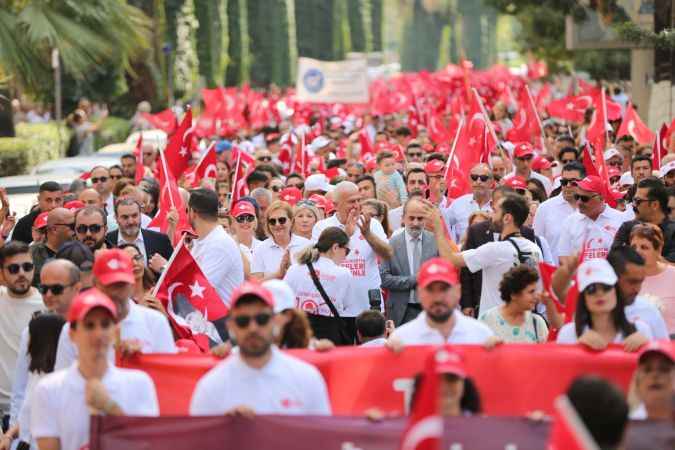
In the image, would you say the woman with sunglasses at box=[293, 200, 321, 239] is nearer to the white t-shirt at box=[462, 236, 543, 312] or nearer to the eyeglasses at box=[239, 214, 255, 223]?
the eyeglasses at box=[239, 214, 255, 223]

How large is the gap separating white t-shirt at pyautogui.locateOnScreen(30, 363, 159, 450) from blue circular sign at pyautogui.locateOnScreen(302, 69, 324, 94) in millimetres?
29036

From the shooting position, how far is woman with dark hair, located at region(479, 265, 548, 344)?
9.49 m

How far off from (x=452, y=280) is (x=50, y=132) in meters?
23.8

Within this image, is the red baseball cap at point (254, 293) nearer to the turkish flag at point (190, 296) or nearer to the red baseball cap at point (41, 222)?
the turkish flag at point (190, 296)

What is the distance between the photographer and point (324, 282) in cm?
1129

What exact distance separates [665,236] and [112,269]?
5.05 meters

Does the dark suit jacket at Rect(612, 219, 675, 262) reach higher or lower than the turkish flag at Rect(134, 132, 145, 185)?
higher

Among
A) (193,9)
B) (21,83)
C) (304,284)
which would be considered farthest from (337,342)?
(193,9)

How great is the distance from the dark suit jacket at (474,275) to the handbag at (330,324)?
971mm

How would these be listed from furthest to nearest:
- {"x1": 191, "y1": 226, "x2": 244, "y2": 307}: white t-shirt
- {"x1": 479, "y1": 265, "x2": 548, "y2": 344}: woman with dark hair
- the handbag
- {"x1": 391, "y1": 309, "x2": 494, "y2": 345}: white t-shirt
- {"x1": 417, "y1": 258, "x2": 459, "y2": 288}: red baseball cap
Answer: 1. the handbag
2. {"x1": 191, "y1": 226, "x2": 244, "y2": 307}: white t-shirt
3. {"x1": 479, "y1": 265, "x2": 548, "y2": 344}: woman with dark hair
4. {"x1": 391, "y1": 309, "x2": 494, "y2": 345}: white t-shirt
5. {"x1": 417, "y1": 258, "x2": 459, "y2": 288}: red baseball cap

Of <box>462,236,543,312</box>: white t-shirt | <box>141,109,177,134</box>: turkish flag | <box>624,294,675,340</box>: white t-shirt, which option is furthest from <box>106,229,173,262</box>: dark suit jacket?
<box>141,109,177,134</box>: turkish flag

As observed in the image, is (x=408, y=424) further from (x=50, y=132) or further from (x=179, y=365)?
(x=50, y=132)

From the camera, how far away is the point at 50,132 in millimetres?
31047

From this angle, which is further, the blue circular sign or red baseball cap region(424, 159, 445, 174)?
the blue circular sign
